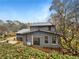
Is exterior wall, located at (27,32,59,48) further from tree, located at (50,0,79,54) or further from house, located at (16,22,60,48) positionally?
tree, located at (50,0,79,54)

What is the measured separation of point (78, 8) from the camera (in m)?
17.0

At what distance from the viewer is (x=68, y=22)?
17.9 m

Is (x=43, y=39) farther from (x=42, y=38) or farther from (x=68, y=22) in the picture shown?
(x=68, y=22)

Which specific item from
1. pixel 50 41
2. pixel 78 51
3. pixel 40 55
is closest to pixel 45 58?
pixel 40 55

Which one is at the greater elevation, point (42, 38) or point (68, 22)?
point (68, 22)

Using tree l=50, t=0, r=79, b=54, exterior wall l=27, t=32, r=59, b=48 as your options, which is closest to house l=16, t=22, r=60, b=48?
exterior wall l=27, t=32, r=59, b=48

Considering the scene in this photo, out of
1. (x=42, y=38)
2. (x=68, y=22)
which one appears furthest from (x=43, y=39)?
(x=68, y=22)

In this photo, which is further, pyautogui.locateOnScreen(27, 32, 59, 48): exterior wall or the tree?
pyautogui.locateOnScreen(27, 32, 59, 48): exterior wall

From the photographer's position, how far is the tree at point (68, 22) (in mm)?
17547

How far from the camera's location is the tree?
57.6ft

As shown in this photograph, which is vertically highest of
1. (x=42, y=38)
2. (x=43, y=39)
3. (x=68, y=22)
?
(x=68, y=22)

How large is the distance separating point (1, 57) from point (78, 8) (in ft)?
41.1

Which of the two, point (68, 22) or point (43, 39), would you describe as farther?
point (43, 39)

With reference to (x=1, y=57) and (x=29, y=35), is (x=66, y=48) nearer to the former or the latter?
(x=29, y=35)
